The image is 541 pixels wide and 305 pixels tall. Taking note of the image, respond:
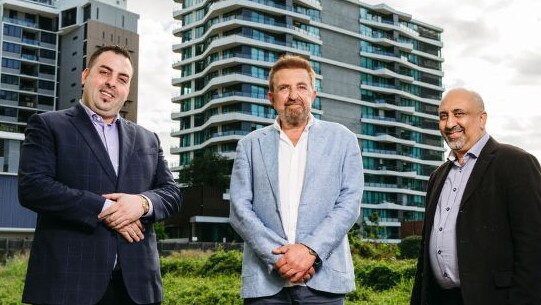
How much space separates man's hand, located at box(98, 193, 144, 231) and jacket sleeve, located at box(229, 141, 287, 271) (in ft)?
1.89

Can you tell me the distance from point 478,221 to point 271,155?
1334 mm

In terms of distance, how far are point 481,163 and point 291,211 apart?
4.26ft

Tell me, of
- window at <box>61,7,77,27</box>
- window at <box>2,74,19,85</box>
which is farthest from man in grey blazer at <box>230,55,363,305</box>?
window at <box>61,7,77,27</box>

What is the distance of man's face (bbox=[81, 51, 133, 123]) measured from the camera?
12.6 feet

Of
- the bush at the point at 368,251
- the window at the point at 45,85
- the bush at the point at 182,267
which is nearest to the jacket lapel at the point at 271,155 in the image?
the bush at the point at 182,267

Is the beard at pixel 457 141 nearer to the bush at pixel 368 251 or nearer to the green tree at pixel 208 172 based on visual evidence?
the bush at pixel 368 251

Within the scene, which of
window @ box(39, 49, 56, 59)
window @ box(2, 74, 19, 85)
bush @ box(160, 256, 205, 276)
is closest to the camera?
bush @ box(160, 256, 205, 276)

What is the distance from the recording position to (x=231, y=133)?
6788cm

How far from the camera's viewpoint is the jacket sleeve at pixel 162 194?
12.3ft

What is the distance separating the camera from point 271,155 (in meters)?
3.93

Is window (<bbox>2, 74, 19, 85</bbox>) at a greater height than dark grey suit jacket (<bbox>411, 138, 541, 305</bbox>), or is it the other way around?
window (<bbox>2, 74, 19, 85</bbox>)

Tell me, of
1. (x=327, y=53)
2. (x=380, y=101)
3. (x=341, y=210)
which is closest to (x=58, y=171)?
(x=341, y=210)

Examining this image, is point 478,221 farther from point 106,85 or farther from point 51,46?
point 51,46

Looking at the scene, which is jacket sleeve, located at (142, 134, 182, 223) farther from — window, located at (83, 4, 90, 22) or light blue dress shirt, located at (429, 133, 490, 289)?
window, located at (83, 4, 90, 22)
